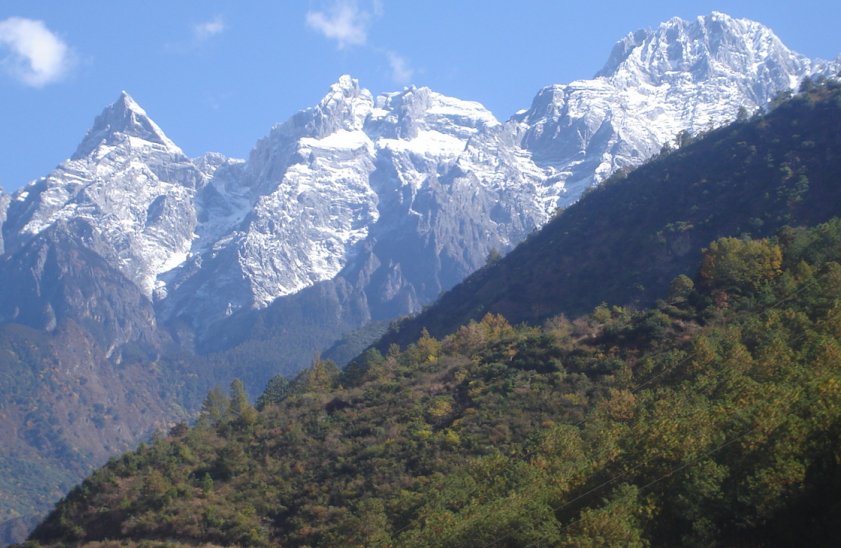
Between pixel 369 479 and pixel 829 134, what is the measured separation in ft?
310

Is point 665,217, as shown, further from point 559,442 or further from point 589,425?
point 559,442

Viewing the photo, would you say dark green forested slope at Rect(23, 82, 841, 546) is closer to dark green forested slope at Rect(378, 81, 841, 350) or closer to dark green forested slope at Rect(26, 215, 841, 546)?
dark green forested slope at Rect(26, 215, 841, 546)

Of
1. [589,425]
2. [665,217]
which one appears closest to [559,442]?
[589,425]

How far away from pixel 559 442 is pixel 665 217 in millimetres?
85338

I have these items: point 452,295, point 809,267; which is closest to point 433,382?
point 809,267

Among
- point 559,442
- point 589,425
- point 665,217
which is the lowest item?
point 559,442

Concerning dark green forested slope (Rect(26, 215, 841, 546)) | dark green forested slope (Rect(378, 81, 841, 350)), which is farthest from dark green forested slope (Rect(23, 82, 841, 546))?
dark green forested slope (Rect(378, 81, 841, 350))

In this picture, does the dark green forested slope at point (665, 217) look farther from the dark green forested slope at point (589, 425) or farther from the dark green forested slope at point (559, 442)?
the dark green forested slope at point (559, 442)

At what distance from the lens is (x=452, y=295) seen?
6713 inches

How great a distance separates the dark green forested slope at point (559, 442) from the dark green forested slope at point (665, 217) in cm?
1964

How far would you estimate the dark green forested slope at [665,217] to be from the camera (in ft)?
422

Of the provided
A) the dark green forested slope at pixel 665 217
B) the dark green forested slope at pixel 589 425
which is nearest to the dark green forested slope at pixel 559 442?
the dark green forested slope at pixel 589 425

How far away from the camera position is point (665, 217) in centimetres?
14288

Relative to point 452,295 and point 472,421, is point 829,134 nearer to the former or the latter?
point 452,295
